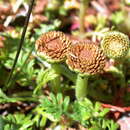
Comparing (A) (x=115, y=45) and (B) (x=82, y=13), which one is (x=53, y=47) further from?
(B) (x=82, y=13)

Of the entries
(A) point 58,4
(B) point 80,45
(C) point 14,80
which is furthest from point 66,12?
(B) point 80,45

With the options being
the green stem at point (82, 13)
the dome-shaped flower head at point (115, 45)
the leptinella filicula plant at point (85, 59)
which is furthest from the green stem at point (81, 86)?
the green stem at point (82, 13)

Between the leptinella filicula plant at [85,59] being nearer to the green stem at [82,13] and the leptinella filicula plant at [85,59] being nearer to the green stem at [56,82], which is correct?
the green stem at [56,82]

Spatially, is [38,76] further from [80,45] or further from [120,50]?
[120,50]

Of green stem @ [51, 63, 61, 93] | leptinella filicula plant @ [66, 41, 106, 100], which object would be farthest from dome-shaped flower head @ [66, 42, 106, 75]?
green stem @ [51, 63, 61, 93]

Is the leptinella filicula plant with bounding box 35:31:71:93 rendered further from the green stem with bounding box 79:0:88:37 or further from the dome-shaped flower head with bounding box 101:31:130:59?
the green stem with bounding box 79:0:88:37

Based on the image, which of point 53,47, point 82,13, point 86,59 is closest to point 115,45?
point 86,59
